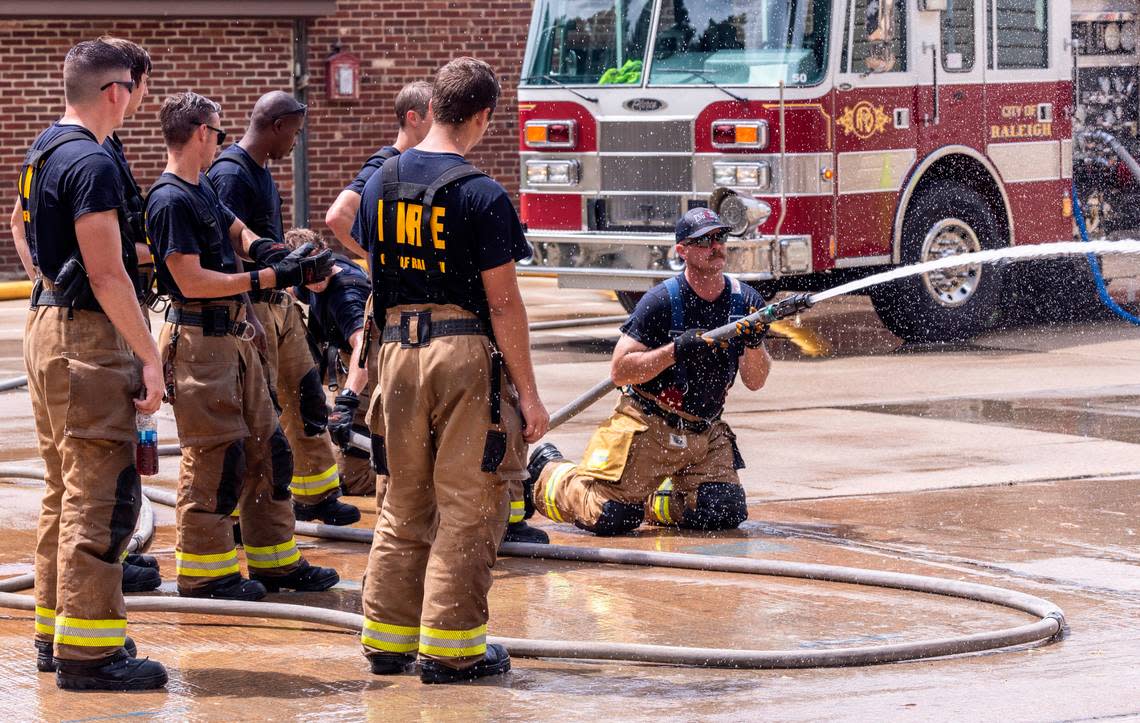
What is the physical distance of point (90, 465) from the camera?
509 centimetres

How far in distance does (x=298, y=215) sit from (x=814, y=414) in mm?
9443

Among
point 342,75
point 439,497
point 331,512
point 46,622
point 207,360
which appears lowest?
point 331,512

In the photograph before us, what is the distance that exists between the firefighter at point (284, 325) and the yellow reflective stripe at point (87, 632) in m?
1.55

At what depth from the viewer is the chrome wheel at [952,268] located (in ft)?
42.8

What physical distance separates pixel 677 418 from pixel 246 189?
6.02ft

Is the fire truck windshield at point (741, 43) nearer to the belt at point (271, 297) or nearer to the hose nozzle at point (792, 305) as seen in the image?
the belt at point (271, 297)

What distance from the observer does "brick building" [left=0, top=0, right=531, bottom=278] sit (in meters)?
17.6

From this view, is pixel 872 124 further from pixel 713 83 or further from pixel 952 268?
pixel 952 268

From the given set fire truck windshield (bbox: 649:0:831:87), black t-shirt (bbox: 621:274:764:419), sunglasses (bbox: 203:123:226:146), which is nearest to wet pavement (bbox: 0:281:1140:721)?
black t-shirt (bbox: 621:274:764:419)

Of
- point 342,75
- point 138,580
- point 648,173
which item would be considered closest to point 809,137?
point 648,173

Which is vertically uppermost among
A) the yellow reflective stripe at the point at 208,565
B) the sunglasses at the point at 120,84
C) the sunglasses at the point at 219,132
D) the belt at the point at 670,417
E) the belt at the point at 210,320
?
the sunglasses at the point at 120,84

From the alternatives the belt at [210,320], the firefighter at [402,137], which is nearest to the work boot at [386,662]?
the belt at [210,320]

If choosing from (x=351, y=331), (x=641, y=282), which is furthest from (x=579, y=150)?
(x=351, y=331)

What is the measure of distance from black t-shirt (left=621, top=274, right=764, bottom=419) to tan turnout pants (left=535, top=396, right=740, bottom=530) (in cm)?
11
